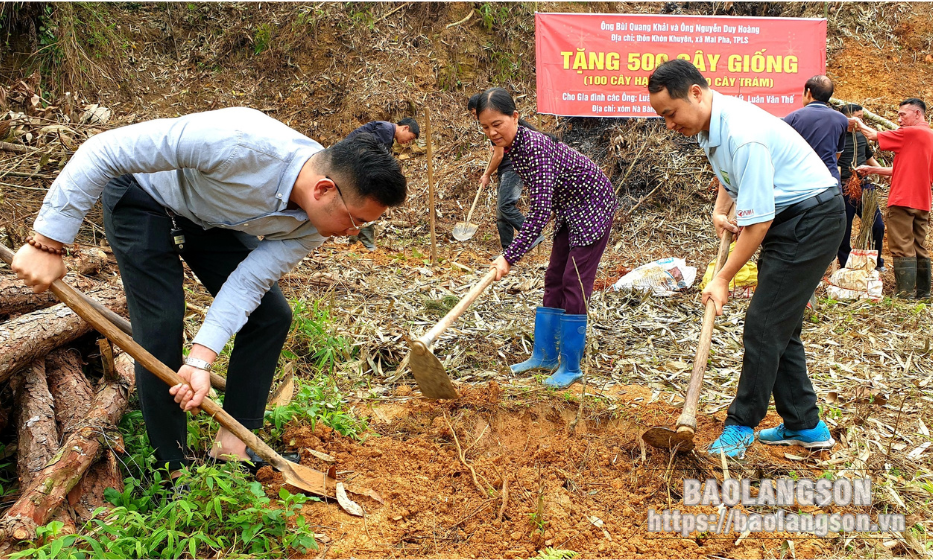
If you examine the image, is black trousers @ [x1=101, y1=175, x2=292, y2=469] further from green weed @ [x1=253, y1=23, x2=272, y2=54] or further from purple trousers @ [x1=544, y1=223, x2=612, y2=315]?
green weed @ [x1=253, y1=23, x2=272, y2=54]

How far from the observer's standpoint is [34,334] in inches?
117

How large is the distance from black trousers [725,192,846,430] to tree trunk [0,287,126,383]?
3.41 metres

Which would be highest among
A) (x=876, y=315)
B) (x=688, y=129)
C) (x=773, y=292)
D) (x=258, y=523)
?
(x=688, y=129)

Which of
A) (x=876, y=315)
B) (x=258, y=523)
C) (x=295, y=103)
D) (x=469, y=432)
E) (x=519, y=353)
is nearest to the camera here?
(x=258, y=523)

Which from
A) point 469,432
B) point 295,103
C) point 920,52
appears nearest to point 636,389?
point 469,432

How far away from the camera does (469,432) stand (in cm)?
347

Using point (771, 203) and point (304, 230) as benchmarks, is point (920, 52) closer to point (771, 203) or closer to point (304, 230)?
point (771, 203)

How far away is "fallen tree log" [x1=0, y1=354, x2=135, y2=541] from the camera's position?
87.4 inches

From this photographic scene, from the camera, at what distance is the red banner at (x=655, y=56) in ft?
25.5

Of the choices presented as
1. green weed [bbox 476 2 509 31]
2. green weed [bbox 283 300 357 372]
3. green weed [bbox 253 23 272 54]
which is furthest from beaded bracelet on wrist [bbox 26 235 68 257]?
green weed [bbox 476 2 509 31]

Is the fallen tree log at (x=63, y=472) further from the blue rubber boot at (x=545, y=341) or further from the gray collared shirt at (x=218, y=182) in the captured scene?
the blue rubber boot at (x=545, y=341)

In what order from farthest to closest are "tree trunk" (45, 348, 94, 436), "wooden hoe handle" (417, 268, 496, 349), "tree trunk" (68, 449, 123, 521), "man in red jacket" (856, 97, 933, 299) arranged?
"man in red jacket" (856, 97, 933, 299) → "wooden hoe handle" (417, 268, 496, 349) → "tree trunk" (45, 348, 94, 436) → "tree trunk" (68, 449, 123, 521)

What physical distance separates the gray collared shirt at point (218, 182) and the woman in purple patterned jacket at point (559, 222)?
1588mm

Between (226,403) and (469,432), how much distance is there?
1329 mm
